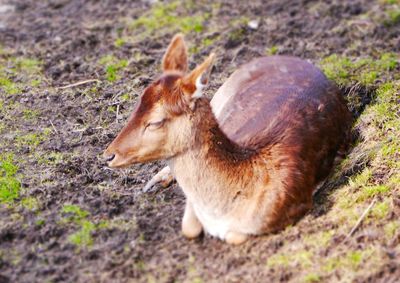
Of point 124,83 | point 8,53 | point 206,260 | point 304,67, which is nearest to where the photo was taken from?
point 206,260

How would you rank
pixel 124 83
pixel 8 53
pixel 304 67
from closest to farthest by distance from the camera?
pixel 304 67 < pixel 124 83 < pixel 8 53

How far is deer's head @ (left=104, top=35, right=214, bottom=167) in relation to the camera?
5.64 meters

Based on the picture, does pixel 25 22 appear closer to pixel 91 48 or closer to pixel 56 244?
pixel 91 48

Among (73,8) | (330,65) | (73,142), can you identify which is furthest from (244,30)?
(73,142)

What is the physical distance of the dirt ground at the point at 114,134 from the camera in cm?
545

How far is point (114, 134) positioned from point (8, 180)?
1240 mm

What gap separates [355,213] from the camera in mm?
5824

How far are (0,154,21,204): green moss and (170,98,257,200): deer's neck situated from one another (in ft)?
4.56

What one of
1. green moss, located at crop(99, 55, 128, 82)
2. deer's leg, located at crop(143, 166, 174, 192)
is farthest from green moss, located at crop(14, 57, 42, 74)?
deer's leg, located at crop(143, 166, 174, 192)

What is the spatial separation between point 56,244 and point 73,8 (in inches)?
219

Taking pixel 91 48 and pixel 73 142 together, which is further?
pixel 91 48

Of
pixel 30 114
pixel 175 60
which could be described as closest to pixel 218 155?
pixel 175 60

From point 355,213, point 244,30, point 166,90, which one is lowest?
point 244,30

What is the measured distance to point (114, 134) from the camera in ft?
24.6
